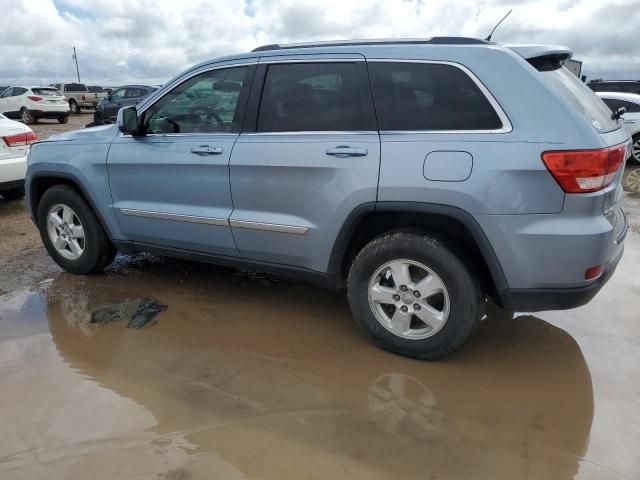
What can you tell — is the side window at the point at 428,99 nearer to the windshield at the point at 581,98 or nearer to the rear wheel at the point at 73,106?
the windshield at the point at 581,98

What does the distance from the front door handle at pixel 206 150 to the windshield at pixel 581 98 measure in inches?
80.4

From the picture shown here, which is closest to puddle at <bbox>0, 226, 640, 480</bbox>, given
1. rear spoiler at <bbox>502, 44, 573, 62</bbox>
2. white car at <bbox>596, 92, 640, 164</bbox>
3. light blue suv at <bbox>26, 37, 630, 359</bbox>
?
light blue suv at <bbox>26, 37, 630, 359</bbox>

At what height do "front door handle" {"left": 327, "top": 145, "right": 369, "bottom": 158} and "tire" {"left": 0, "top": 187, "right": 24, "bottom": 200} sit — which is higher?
"front door handle" {"left": 327, "top": 145, "right": 369, "bottom": 158}

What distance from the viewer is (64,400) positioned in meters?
2.78

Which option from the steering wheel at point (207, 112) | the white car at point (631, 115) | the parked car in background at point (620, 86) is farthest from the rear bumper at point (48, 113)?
the steering wheel at point (207, 112)

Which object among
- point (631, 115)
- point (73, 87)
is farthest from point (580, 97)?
point (73, 87)

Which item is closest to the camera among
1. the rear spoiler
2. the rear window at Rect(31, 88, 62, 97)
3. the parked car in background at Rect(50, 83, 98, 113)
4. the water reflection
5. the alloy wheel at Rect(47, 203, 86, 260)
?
the water reflection

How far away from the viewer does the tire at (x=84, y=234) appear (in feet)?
14.1

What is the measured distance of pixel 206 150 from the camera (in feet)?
11.5

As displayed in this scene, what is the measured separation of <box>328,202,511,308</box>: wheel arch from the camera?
2764 mm

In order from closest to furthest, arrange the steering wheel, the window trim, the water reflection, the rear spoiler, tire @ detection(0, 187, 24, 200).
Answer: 1. the water reflection
2. the window trim
3. the rear spoiler
4. the steering wheel
5. tire @ detection(0, 187, 24, 200)

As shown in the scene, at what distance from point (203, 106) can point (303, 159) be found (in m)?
1.07

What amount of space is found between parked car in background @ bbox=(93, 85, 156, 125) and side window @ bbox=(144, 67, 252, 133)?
16940mm

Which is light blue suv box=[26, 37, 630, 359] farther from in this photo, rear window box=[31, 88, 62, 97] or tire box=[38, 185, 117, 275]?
rear window box=[31, 88, 62, 97]
